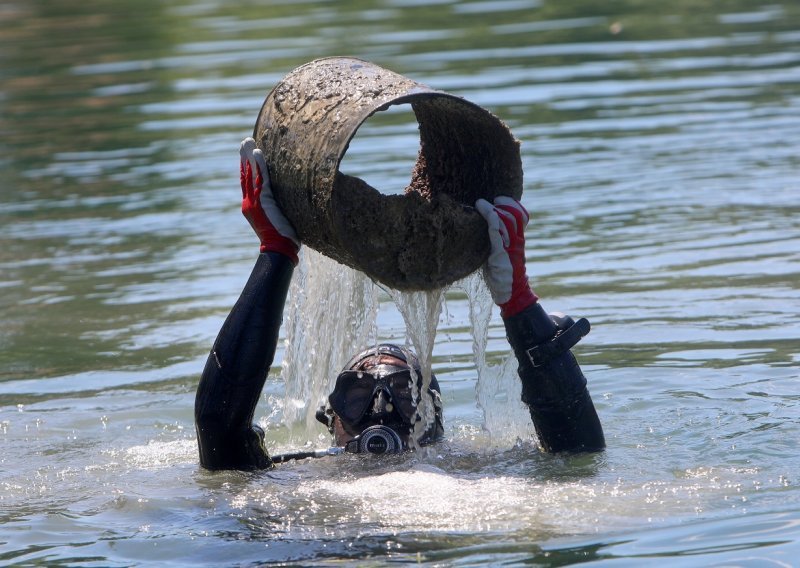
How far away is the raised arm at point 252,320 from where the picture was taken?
532 cm

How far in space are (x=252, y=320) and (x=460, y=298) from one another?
3675 mm

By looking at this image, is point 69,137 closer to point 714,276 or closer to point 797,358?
point 714,276

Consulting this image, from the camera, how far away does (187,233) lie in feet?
34.9

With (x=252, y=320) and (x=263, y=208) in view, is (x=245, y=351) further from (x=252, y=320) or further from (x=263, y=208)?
(x=263, y=208)

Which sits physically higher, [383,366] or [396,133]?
[396,133]

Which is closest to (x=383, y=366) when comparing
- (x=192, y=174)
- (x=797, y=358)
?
(x=797, y=358)

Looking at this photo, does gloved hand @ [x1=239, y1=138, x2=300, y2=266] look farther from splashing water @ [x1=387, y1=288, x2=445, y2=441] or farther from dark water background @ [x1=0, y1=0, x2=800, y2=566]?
dark water background @ [x1=0, y1=0, x2=800, y2=566]

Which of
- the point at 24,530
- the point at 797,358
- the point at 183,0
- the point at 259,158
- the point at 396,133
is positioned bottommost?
the point at 24,530

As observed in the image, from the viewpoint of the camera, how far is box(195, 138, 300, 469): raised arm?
5316 millimetres

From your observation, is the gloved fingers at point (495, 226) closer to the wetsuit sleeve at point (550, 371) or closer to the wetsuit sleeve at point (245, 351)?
the wetsuit sleeve at point (550, 371)

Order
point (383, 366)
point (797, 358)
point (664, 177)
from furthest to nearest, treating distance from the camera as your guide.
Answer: point (664, 177), point (797, 358), point (383, 366)

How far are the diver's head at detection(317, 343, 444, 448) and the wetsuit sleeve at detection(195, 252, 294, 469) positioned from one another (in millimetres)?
453

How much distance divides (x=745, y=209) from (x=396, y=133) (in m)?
4.33

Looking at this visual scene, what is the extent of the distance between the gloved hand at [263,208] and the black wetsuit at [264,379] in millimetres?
56
